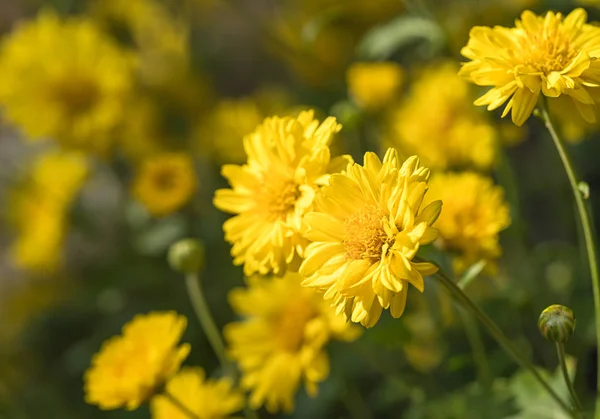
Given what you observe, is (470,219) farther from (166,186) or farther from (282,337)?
(166,186)

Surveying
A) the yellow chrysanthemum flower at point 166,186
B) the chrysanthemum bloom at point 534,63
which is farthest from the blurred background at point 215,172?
the chrysanthemum bloom at point 534,63

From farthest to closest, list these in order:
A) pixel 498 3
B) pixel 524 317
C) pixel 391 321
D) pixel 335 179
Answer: pixel 498 3
pixel 524 317
pixel 391 321
pixel 335 179

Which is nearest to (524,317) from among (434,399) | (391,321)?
(434,399)

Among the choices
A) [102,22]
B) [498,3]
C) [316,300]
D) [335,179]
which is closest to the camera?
[335,179]

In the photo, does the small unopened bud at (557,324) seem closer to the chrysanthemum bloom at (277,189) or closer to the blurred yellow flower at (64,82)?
the chrysanthemum bloom at (277,189)

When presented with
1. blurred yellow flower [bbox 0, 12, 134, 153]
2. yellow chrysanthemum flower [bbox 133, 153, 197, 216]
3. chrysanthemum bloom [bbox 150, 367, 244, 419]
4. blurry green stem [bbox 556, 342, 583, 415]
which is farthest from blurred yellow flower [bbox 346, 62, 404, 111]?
blurry green stem [bbox 556, 342, 583, 415]

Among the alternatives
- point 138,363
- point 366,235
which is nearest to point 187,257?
point 138,363

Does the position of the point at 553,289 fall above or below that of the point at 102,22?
below

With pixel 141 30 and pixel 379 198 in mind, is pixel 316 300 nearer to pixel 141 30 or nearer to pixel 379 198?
pixel 379 198
